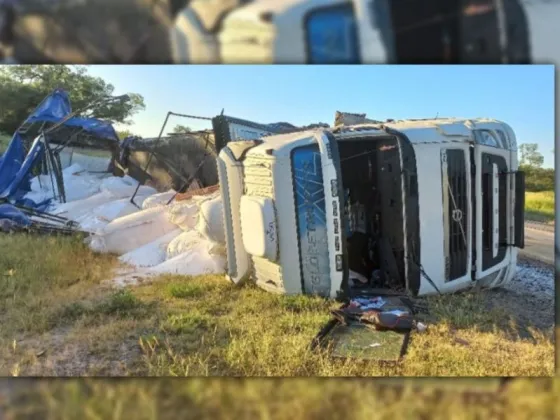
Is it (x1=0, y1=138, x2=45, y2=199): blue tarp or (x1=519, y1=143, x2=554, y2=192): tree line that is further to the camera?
(x1=0, y1=138, x2=45, y2=199): blue tarp

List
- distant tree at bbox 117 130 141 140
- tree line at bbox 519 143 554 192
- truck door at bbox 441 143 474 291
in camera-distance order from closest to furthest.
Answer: tree line at bbox 519 143 554 192 → distant tree at bbox 117 130 141 140 → truck door at bbox 441 143 474 291

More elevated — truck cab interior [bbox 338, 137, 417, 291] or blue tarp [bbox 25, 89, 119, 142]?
blue tarp [bbox 25, 89, 119, 142]

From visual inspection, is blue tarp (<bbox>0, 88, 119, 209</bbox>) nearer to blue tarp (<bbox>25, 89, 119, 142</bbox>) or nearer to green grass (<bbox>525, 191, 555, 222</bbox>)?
blue tarp (<bbox>25, 89, 119, 142</bbox>)

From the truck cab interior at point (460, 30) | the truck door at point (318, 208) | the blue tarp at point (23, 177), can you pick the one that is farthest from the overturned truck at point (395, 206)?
the blue tarp at point (23, 177)

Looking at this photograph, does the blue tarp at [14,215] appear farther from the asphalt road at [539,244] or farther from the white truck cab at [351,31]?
the asphalt road at [539,244]

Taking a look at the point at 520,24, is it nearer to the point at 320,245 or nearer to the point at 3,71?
the point at 320,245

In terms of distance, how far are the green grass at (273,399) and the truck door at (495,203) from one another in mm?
636

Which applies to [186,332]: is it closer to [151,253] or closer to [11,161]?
[151,253]

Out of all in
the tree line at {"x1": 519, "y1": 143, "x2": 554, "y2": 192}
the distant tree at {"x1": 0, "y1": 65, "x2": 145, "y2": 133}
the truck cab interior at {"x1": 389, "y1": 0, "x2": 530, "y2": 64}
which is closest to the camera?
the truck cab interior at {"x1": 389, "y1": 0, "x2": 530, "y2": 64}

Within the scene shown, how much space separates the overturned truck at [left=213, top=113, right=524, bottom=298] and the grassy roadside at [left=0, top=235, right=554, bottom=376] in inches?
6.5

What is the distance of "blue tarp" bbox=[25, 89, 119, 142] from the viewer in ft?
8.66

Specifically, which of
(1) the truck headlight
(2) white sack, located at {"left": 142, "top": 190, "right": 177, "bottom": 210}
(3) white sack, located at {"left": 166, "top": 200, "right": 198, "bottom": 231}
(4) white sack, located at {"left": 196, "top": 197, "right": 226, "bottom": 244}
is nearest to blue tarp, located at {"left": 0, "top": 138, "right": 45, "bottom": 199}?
(2) white sack, located at {"left": 142, "top": 190, "right": 177, "bottom": 210}

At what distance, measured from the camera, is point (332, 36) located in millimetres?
2387

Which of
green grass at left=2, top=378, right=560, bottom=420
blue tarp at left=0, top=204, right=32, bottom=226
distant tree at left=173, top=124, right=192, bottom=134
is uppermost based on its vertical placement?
distant tree at left=173, top=124, right=192, bottom=134
